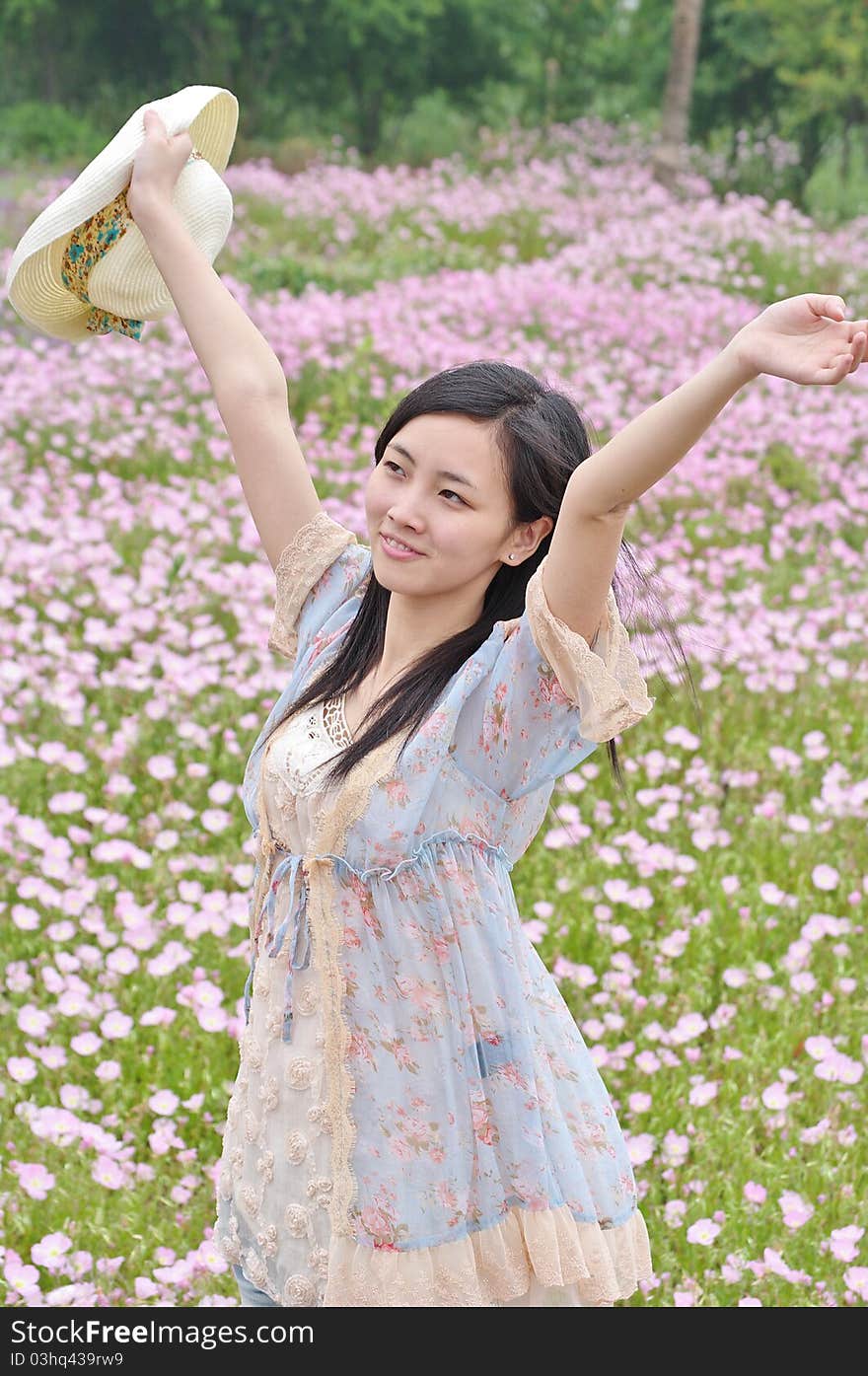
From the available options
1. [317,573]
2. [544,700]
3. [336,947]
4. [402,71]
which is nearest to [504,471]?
[544,700]

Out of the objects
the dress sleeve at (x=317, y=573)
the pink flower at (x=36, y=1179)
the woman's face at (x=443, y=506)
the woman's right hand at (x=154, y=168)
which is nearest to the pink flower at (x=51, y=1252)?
the pink flower at (x=36, y=1179)

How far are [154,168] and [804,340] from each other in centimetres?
108

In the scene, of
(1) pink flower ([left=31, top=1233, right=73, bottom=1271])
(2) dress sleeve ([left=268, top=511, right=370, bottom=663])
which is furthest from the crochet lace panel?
(1) pink flower ([left=31, top=1233, right=73, bottom=1271])

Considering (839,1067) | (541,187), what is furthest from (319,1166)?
(541,187)

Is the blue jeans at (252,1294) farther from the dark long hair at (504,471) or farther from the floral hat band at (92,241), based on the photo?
the floral hat band at (92,241)

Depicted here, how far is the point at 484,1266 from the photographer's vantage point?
2.07 metres

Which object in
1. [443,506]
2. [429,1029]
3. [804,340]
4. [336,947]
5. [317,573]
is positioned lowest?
[429,1029]

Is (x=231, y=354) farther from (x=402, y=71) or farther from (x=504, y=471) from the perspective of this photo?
(x=402, y=71)

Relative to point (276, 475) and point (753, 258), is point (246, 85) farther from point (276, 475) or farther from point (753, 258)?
point (276, 475)

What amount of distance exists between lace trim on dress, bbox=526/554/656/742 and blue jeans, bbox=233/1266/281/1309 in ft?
3.06

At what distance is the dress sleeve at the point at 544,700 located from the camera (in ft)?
6.20

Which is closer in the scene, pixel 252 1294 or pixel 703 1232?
pixel 252 1294

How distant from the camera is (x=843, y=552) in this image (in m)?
6.23

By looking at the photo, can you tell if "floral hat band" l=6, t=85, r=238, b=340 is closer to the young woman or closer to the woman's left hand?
the young woman
